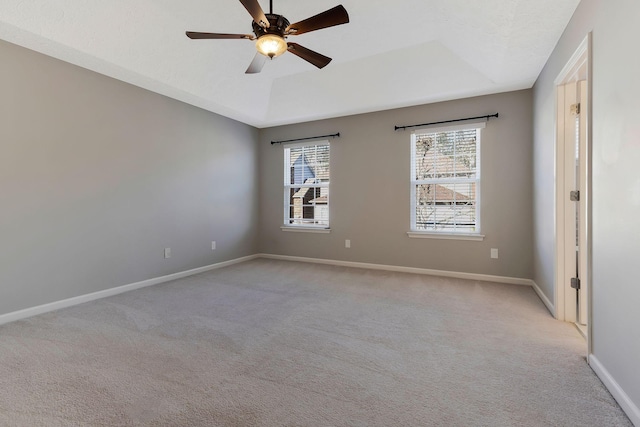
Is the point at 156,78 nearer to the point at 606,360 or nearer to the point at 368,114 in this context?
the point at 368,114

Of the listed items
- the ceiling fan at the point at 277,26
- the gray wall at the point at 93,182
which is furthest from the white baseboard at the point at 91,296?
the ceiling fan at the point at 277,26

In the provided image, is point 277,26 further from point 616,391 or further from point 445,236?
point 445,236

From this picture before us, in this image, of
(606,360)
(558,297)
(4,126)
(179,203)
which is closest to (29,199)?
(4,126)

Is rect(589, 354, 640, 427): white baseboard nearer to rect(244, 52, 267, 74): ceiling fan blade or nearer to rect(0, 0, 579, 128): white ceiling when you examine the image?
rect(0, 0, 579, 128): white ceiling

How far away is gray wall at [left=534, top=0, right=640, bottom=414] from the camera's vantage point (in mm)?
1362

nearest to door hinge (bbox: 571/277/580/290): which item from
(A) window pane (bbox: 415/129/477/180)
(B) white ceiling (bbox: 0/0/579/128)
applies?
(A) window pane (bbox: 415/129/477/180)

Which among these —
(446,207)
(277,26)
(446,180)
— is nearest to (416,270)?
(446,207)

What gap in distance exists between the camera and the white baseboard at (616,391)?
1.36 meters

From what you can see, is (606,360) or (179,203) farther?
(179,203)

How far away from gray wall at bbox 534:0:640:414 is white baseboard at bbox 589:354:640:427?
3 cm

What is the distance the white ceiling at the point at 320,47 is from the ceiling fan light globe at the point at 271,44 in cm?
76

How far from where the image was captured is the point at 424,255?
169 inches

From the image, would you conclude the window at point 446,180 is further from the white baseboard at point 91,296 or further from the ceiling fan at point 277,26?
the white baseboard at point 91,296

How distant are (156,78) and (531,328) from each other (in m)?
4.56
